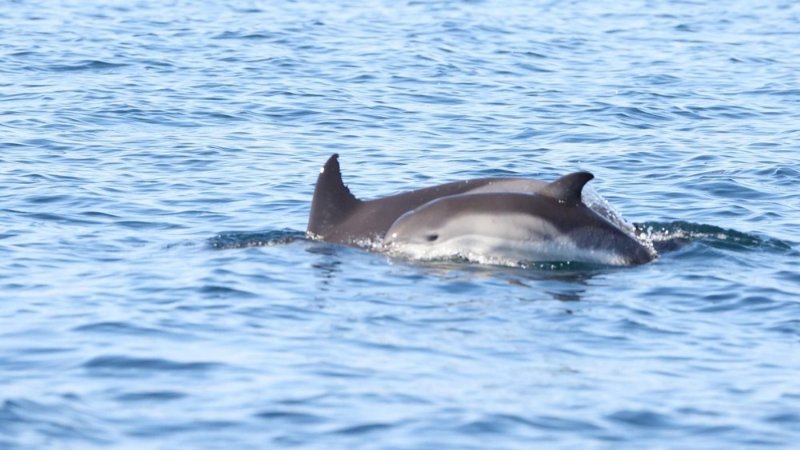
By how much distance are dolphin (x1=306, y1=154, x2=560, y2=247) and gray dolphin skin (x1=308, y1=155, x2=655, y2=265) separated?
0.02 meters

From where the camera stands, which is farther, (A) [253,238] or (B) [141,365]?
(A) [253,238]

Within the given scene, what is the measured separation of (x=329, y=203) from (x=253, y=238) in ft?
3.21

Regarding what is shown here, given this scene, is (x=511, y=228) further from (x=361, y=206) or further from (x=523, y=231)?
(x=361, y=206)

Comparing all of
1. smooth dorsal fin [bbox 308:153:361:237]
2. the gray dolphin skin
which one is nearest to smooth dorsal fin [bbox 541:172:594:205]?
the gray dolphin skin

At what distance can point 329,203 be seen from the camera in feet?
59.7

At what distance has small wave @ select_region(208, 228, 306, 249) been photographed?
1789cm

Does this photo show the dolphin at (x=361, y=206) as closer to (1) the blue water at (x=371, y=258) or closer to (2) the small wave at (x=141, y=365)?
(1) the blue water at (x=371, y=258)

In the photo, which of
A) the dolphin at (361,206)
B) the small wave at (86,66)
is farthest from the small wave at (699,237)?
the small wave at (86,66)

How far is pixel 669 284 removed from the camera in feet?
53.7

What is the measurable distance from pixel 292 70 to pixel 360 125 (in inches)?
257

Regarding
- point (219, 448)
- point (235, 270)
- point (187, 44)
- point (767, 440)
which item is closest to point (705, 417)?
point (767, 440)

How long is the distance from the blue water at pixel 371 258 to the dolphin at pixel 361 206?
15.3 inches

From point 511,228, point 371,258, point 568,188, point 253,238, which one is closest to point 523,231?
point 511,228

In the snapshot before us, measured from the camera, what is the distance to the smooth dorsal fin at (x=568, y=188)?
16.9m
